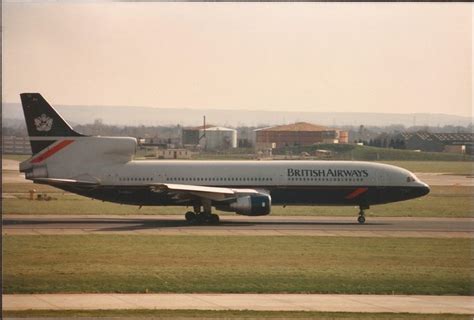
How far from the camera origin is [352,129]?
67250 mm

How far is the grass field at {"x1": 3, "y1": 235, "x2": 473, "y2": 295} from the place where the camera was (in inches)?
658

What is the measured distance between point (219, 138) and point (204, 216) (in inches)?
1889

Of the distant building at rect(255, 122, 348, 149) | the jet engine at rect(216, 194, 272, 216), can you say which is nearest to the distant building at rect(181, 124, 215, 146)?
the distant building at rect(255, 122, 348, 149)

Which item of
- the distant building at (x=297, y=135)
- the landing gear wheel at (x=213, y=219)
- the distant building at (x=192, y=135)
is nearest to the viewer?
the landing gear wheel at (x=213, y=219)

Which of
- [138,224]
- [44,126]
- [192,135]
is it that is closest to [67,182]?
[44,126]

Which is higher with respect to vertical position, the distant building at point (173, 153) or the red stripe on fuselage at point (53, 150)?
the red stripe on fuselage at point (53, 150)

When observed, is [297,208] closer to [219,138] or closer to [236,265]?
[236,265]

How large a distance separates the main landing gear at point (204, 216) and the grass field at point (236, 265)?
5.95 m

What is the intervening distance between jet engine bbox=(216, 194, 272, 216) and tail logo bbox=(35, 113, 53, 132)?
6.89m

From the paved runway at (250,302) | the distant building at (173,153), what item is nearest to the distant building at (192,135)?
the distant building at (173,153)

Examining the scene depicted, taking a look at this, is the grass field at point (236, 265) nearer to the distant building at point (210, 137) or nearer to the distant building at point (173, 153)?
the distant building at point (173, 153)

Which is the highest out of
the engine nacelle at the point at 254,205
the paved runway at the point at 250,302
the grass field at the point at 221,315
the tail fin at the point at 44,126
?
the tail fin at the point at 44,126

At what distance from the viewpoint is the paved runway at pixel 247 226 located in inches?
1029

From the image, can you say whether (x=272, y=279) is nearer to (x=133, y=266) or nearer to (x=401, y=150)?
(x=133, y=266)
